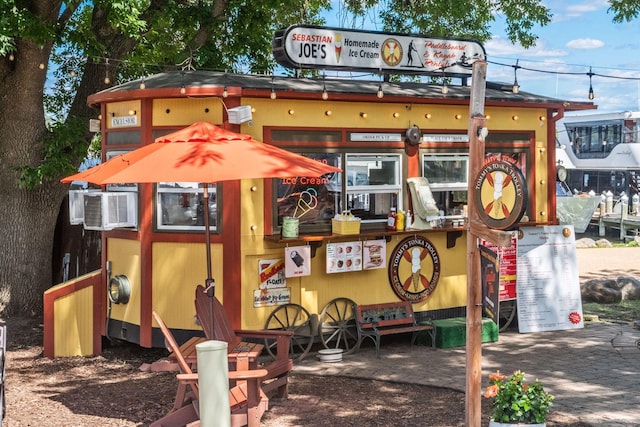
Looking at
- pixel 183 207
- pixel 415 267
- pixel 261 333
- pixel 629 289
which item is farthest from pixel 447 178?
pixel 629 289

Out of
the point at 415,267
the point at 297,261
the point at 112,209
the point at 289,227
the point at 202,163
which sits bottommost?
the point at 415,267

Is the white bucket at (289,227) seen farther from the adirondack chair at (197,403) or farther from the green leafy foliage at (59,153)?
the green leafy foliage at (59,153)

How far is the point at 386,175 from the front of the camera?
404 inches

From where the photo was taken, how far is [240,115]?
8938mm

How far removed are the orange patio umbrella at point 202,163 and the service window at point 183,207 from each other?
1.64 m

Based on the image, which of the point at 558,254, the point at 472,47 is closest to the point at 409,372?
the point at 558,254

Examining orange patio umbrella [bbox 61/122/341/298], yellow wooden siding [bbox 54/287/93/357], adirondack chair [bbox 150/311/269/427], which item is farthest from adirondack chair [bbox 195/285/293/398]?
yellow wooden siding [bbox 54/287/93/357]

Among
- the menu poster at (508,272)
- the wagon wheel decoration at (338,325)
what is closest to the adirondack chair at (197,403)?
the wagon wheel decoration at (338,325)

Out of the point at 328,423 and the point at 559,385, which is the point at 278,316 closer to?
the point at 328,423

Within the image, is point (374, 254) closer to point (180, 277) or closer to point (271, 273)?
point (271, 273)

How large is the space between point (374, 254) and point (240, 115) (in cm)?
237

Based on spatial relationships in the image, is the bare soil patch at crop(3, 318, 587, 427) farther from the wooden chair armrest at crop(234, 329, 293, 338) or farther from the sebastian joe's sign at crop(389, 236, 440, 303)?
the sebastian joe's sign at crop(389, 236, 440, 303)

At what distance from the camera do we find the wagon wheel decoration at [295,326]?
943 centimetres

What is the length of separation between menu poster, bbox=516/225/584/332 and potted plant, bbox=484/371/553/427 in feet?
16.3
